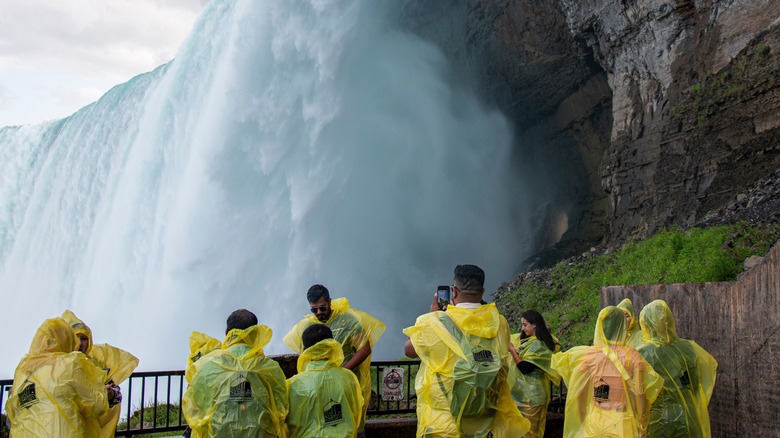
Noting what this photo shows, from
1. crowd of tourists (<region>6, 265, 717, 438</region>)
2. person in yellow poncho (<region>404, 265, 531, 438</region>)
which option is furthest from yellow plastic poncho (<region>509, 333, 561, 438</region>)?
person in yellow poncho (<region>404, 265, 531, 438</region>)

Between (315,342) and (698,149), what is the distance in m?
14.6

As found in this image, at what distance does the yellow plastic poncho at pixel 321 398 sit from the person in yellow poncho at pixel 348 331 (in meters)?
1.04

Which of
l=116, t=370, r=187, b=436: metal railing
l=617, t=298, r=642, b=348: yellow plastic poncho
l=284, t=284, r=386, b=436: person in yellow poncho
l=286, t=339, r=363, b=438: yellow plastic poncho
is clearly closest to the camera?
l=286, t=339, r=363, b=438: yellow plastic poncho

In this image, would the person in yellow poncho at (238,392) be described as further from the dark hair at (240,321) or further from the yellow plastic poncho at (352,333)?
the yellow plastic poncho at (352,333)

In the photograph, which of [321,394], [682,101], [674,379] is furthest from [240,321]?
[682,101]

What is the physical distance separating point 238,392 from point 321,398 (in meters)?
0.46

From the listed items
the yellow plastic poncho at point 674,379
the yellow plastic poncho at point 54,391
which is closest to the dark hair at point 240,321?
the yellow plastic poncho at point 54,391

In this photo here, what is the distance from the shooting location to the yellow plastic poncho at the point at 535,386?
18.0 ft

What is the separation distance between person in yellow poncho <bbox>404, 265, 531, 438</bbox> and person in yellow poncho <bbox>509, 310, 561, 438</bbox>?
4.46ft

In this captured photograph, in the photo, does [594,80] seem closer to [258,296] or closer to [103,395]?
[258,296]

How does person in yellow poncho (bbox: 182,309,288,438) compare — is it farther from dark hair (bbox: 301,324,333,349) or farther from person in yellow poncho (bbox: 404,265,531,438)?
person in yellow poncho (bbox: 404,265,531,438)

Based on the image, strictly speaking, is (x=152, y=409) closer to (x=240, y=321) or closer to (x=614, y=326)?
(x=240, y=321)

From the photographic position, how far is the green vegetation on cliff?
34.8ft

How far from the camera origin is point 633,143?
19.3 meters
